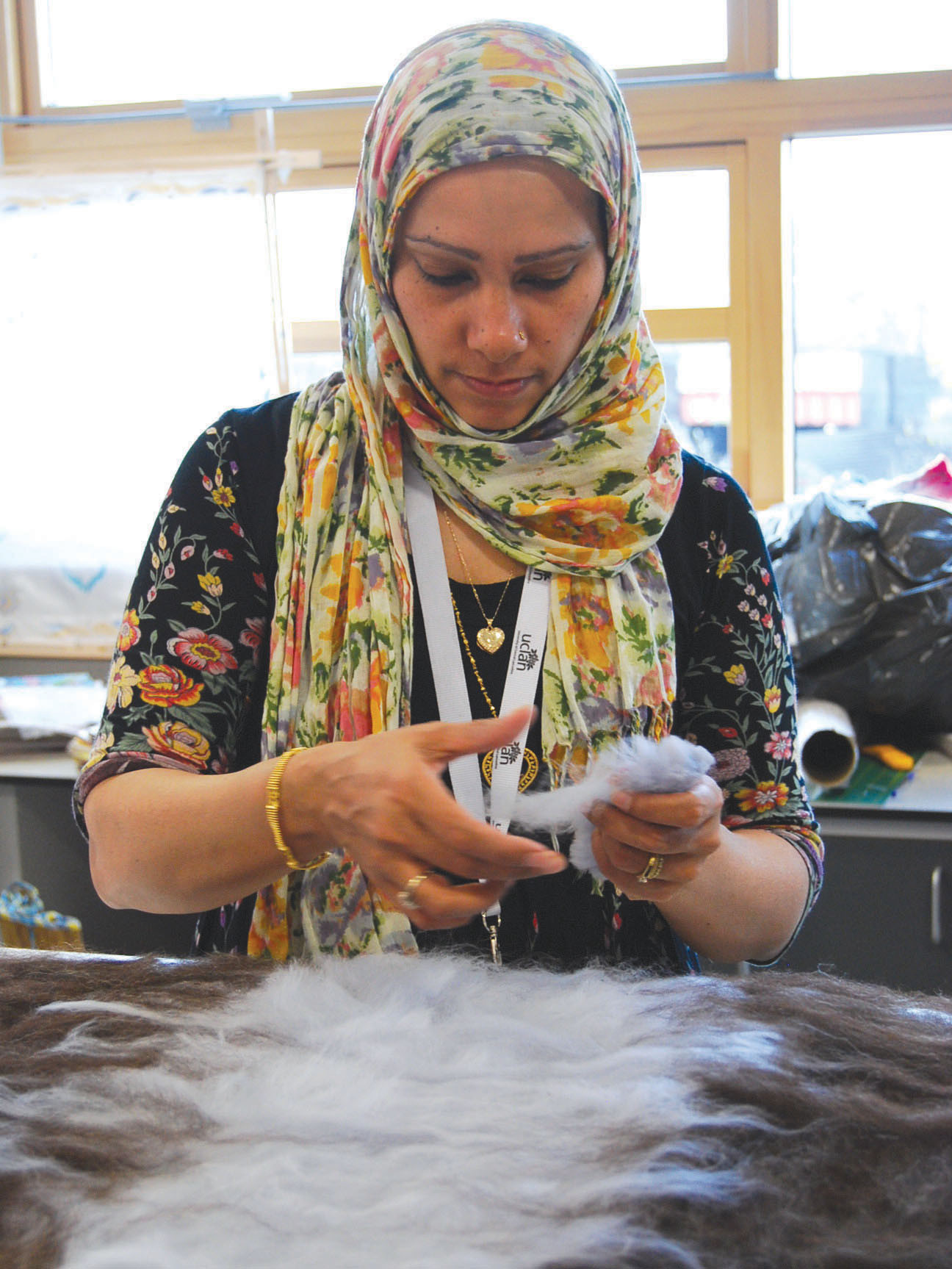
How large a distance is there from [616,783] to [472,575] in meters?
0.40

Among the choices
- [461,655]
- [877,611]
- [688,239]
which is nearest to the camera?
[461,655]

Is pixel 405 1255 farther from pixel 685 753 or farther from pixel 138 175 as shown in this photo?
pixel 138 175

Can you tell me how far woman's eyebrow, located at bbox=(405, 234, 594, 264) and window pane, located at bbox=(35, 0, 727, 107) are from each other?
1954mm

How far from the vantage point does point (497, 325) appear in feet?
3.35

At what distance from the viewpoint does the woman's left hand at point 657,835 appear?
852 millimetres

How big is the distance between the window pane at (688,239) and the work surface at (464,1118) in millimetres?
2226

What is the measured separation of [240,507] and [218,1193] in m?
0.73

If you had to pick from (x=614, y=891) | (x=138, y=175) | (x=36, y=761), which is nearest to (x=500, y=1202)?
(x=614, y=891)

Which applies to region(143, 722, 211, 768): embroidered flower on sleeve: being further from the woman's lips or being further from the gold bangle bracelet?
the woman's lips

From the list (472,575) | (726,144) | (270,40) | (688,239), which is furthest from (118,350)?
(472,575)

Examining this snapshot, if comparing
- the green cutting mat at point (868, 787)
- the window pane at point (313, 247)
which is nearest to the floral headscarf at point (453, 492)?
the green cutting mat at point (868, 787)

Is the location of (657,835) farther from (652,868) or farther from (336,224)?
(336,224)

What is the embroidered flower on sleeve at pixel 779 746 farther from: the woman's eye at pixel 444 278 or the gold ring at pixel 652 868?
the woman's eye at pixel 444 278

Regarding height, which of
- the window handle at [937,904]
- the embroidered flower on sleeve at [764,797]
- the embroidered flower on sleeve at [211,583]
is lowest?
the window handle at [937,904]
